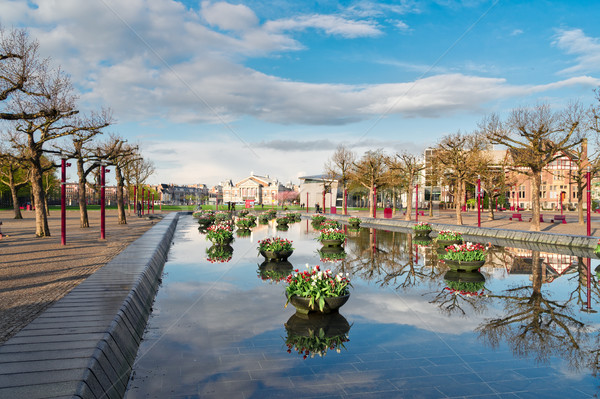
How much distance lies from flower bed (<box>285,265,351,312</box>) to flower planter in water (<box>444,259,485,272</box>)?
633 cm

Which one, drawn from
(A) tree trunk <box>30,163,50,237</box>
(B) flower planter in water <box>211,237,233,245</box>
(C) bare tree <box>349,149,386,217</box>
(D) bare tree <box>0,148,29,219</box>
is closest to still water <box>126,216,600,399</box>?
(B) flower planter in water <box>211,237,233,245</box>

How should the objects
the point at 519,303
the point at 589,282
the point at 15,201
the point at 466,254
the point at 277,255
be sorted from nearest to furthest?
the point at 519,303 < the point at 589,282 < the point at 466,254 < the point at 277,255 < the point at 15,201

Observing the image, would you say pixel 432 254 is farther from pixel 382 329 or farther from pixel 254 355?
pixel 254 355

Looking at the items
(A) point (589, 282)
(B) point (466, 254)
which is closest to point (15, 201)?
(B) point (466, 254)

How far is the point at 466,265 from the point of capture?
14.1 meters

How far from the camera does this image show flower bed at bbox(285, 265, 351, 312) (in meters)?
8.84

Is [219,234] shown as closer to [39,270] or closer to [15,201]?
[39,270]

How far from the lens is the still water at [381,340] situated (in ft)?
19.1

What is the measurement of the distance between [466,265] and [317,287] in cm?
Result: 714

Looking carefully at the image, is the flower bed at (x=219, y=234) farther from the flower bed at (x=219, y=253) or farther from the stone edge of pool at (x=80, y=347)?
the stone edge of pool at (x=80, y=347)

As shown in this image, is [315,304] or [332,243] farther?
[332,243]

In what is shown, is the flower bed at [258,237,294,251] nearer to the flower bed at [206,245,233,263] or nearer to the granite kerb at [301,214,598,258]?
the flower bed at [206,245,233,263]

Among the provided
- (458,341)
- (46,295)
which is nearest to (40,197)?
(46,295)

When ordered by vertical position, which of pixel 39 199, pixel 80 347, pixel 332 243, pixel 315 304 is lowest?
pixel 332 243
